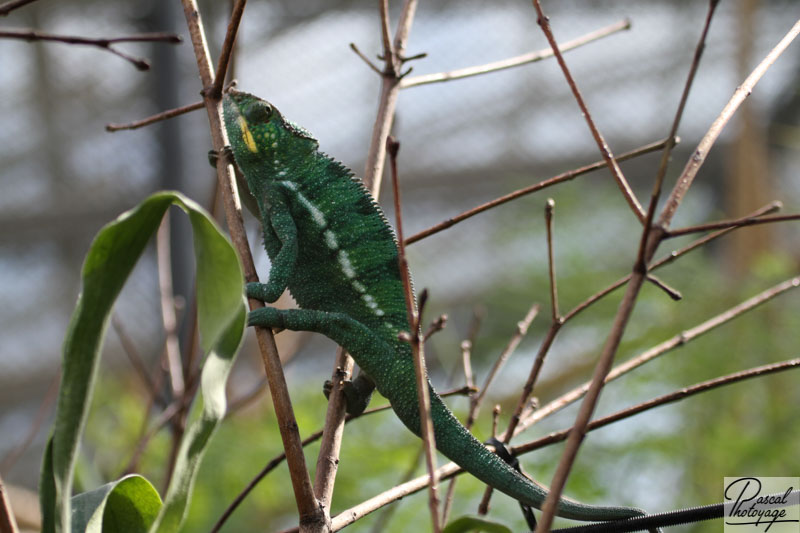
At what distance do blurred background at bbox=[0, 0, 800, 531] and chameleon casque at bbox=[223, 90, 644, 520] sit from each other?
0.95 meters

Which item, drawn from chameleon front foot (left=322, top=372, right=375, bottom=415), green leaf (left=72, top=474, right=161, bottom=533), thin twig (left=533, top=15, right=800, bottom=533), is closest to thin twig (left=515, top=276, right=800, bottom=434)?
chameleon front foot (left=322, top=372, right=375, bottom=415)

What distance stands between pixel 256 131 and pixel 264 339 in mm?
406

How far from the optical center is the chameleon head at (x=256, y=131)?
113 centimetres

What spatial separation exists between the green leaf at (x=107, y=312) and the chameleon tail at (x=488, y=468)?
35 centimetres

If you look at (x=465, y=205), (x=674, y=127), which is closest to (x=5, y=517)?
(x=674, y=127)

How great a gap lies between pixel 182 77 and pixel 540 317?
152cm

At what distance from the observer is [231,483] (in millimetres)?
1882

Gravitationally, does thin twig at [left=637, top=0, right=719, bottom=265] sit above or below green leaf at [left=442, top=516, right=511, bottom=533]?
above

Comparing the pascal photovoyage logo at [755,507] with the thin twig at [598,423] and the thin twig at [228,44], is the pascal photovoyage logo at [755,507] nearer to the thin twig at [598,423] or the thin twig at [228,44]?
the thin twig at [598,423]

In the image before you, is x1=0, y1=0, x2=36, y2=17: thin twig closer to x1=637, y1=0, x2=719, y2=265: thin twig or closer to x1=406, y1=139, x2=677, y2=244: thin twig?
x1=406, y1=139, x2=677, y2=244: thin twig

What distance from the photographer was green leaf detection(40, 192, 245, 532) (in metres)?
0.59

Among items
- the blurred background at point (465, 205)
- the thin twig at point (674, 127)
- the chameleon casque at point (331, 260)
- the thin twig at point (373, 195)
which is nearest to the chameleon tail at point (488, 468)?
the chameleon casque at point (331, 260)

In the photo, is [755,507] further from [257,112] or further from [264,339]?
[257,112]

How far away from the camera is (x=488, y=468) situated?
2.87 feet
